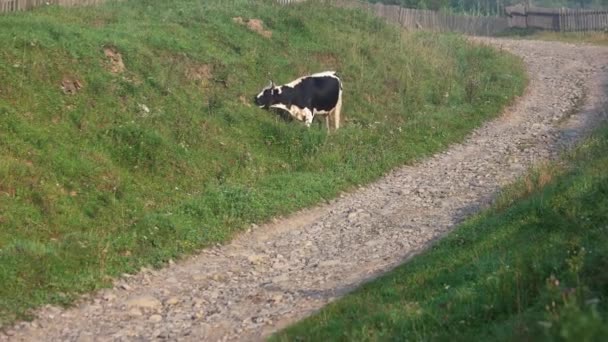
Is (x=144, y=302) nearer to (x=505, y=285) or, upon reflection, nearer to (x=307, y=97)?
(x=505, y=285)

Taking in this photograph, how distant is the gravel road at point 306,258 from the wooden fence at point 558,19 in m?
18.9

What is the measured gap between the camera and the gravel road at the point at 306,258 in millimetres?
9070

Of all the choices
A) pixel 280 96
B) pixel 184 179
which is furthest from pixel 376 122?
pixel 184 179

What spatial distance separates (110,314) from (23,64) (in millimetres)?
6635

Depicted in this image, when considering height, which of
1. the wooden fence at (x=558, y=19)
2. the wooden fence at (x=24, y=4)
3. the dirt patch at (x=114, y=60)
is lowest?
the wooden fence at (x=558, y=19)

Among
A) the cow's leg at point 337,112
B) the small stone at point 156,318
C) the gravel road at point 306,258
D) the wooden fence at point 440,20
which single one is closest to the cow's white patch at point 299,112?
the cow's leg at point 337,112

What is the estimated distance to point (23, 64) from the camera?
14492 mm

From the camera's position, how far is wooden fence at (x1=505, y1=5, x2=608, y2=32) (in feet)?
120

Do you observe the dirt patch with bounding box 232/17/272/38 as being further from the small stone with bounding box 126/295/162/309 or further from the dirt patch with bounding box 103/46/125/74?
the small stone with bounding box 126/295/162/309

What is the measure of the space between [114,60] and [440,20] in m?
24.6

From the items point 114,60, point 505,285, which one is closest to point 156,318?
point 505,285

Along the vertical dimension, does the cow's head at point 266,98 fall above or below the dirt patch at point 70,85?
below

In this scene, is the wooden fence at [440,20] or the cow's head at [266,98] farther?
the wooden fence at [440,20]

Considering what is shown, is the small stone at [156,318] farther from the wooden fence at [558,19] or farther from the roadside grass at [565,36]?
the wooden fence at [558,19]
